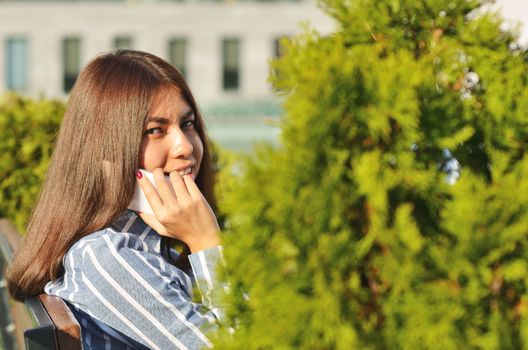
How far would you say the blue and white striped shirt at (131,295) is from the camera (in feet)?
7.04

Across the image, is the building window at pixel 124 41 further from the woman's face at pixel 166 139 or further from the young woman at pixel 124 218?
the woman's face at pixel 166 139

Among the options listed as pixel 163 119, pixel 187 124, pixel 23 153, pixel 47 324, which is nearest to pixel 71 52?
pixel 23 153

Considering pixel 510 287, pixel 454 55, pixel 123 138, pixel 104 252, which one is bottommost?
pixel 104 252

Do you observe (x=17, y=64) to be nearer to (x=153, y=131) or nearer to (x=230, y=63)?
(x=230, y=63)

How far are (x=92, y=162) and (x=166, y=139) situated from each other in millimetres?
246

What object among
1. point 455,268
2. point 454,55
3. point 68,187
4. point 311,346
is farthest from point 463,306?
point 68,187

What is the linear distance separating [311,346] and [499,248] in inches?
13.9

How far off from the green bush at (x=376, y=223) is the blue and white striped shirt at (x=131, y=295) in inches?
24.1

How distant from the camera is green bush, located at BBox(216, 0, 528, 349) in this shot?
52.4 inches

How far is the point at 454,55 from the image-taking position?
5.66 ft

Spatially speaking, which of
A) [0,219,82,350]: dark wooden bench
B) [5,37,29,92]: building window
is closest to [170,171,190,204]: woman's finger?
[0,219,82,350]: dark wooden bench

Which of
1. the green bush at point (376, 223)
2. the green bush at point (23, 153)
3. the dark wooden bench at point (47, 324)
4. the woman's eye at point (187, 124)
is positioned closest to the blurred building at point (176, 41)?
the green bush at point (23, 153)

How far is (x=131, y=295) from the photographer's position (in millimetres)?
2197

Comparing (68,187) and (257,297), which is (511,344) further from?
(68,187)
